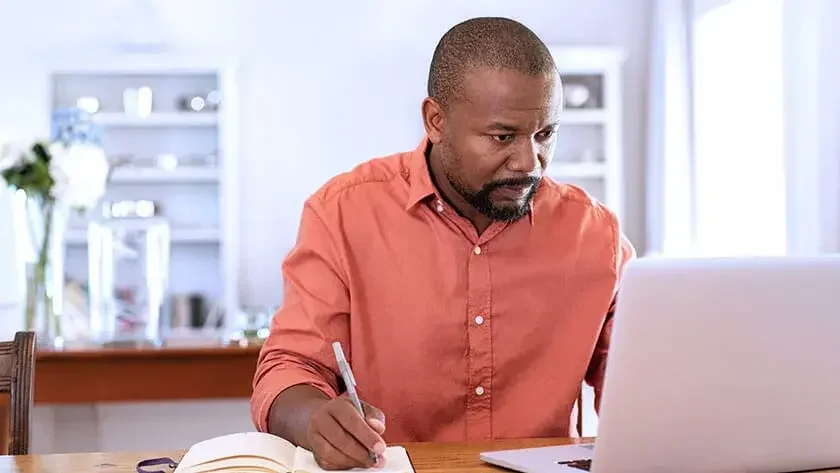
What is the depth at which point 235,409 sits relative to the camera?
2764mm

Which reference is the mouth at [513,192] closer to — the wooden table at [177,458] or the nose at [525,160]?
the nose at [525,160]

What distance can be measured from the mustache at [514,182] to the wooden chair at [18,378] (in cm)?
67

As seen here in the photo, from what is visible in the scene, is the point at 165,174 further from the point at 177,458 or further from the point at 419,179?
the point at 177,458

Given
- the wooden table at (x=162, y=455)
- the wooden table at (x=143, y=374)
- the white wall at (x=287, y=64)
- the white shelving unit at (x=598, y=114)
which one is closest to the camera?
the wooden table at (x=162, y=455)

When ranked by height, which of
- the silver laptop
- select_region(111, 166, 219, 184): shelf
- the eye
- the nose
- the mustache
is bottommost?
the silver laptop

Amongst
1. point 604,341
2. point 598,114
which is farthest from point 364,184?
point 598,114

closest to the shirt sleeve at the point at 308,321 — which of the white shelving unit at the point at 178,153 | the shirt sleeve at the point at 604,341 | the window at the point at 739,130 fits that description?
the shirt sleeve at the point at 604,341

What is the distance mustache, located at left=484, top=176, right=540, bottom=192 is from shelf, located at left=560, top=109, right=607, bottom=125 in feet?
13.5

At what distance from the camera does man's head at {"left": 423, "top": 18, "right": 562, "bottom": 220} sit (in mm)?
1458

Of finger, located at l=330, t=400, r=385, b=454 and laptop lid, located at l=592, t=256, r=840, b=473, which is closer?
laptop lid, located at l=592, t=256, r=840, b=473

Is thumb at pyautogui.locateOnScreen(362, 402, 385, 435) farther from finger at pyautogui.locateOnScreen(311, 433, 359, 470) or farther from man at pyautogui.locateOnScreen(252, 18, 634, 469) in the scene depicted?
man at pyautogui.locateOnScreen(252, 18, 634, 469)

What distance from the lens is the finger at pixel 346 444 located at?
1209mm

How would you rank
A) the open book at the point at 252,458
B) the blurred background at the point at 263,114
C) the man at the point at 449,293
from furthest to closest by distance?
the blurred background at the point at 263,114
the man at the point at 449,293
the open book at the point at 252,458

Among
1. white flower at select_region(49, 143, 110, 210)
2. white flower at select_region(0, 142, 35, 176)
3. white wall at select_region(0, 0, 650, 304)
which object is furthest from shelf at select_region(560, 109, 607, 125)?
white flower at select_region(0, 142, 35, 176)
